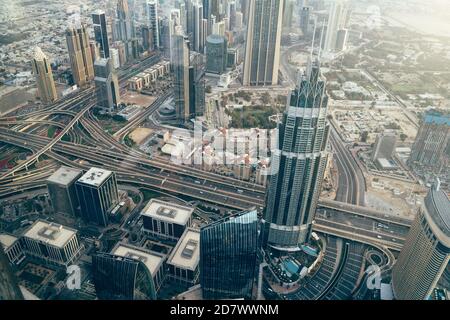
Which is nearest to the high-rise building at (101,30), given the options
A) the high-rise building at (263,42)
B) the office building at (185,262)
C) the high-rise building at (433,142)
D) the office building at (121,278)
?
the high-rise building at (263,42)

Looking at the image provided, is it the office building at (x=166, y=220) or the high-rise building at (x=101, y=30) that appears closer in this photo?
the office building at (x=166, y=220)

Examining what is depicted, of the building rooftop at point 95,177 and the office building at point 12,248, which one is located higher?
the building rooftop at point 95,177

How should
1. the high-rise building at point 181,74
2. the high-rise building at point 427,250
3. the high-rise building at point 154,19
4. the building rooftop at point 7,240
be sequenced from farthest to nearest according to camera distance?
the high-rise building at point 154,19 → the high-rise building at point 181,74 → the building rooftop at point 7,240 → the high-rise building at point 427,250

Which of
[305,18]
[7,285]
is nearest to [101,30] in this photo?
[305,18]

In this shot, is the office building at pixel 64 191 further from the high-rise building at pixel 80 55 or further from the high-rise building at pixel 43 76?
the high-rise building at pixel 80 55

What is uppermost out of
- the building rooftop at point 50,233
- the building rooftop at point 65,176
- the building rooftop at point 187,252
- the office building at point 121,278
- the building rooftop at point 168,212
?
the office building at point 121,278

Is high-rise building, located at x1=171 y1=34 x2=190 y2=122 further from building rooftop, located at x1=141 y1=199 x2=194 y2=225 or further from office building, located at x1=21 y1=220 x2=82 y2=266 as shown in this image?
office building, located at x1=21 y1=220 x2=82 y2=266
